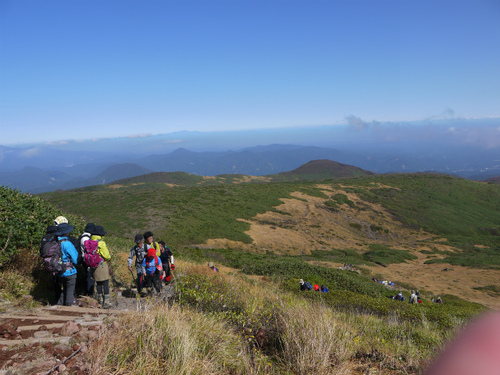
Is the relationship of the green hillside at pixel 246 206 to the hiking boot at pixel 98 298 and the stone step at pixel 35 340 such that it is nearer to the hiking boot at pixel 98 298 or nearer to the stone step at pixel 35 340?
the hiking boot at pixel 98 298

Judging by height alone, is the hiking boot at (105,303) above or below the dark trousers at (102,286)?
below

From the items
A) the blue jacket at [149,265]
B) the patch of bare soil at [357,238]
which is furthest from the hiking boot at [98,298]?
the patch of bare soil at [357,238]

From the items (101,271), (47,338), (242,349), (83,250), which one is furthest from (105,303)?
(242,349)

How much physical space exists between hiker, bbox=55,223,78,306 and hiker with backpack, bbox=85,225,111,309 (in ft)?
1.50

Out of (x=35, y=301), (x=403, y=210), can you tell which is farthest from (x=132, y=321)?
(x=403, y=210)

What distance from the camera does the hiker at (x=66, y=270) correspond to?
21.2 ft

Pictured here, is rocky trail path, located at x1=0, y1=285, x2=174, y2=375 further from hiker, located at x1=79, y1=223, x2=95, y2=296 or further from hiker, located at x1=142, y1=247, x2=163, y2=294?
hiker, located at x1=142, y1=247, x2=163, y2=294

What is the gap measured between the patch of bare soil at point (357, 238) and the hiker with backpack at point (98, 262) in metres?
24.1

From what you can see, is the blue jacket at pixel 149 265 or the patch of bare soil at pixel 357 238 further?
the patch of bare soil at pixel 357 238

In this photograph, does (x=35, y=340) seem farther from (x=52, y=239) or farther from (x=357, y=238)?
(x=357, y=238)

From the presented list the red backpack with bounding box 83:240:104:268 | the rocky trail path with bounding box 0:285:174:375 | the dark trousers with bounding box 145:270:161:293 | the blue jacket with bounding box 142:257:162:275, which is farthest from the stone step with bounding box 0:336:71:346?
the dark trousers with bounding box 145:270:161:293

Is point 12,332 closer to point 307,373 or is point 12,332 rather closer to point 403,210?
point 307,373

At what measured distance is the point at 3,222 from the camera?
6.64 meters

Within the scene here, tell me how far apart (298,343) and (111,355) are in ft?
8.23
